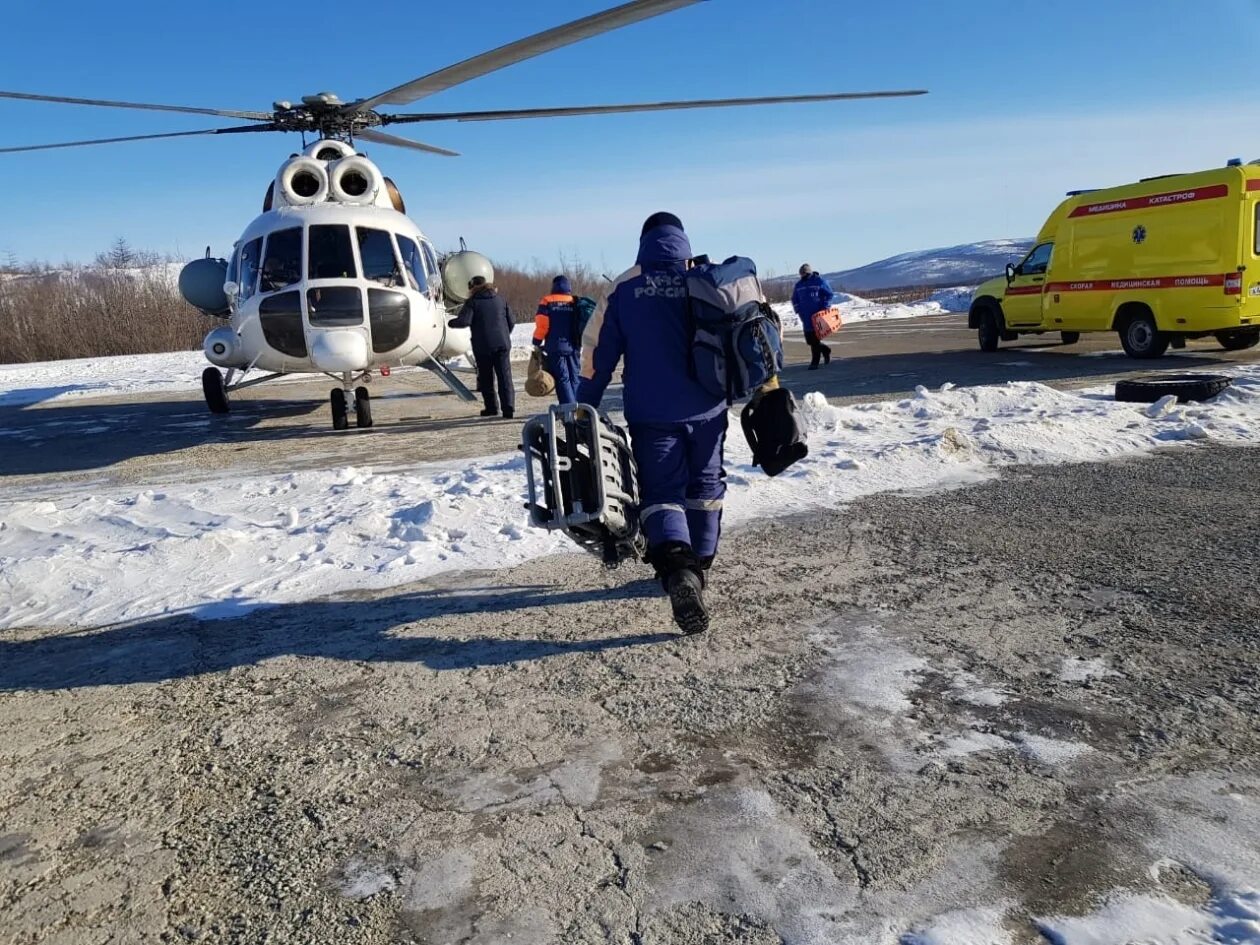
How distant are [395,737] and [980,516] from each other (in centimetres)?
404

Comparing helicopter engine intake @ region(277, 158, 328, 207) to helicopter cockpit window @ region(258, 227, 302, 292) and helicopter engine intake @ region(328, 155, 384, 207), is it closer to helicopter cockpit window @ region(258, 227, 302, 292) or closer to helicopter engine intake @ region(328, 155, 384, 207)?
helicopter engine intake @ region(328, 155, 384, 207)

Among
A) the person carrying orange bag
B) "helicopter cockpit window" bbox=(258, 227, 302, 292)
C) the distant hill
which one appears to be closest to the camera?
"helicopter cockpit window" bbox=(258, 227, 302, 292)

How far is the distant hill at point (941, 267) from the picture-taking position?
15462cm

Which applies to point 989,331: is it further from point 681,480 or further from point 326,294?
point 681,480

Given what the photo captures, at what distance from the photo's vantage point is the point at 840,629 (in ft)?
13.0

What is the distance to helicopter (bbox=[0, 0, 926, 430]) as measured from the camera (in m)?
9.75

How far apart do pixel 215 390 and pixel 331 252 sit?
387 cm

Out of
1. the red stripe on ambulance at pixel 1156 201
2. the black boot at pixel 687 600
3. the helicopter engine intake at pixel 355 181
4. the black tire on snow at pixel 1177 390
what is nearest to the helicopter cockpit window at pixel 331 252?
the helicopter engine intake at pixel 355 181

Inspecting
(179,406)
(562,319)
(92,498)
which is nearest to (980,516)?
(562,319)

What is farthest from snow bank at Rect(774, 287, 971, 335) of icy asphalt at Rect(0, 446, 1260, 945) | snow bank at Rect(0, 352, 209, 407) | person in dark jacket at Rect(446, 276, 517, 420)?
icy asphalt at Rect(0, 446, 1260, 945)

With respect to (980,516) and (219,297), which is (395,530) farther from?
(219,297)

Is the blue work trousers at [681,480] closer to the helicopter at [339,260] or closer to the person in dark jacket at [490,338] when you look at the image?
the helicopter at [339,260]

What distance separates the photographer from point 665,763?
2.87 m

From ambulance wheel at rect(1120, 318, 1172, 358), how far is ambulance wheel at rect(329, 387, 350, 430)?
11.7 m
